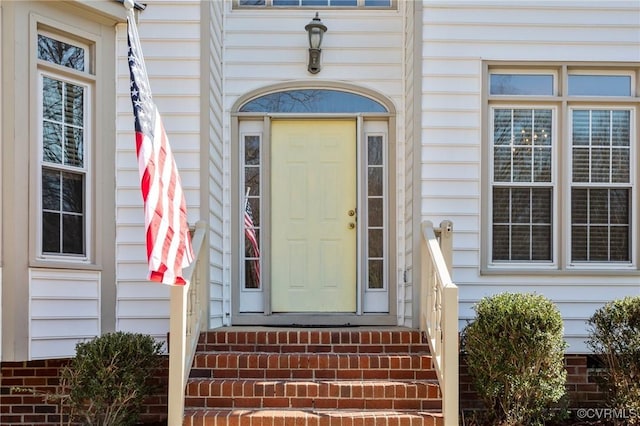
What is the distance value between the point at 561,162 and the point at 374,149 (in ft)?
5.40

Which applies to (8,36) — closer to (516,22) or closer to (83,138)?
(83,138)

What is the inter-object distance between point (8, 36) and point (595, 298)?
16.6ft

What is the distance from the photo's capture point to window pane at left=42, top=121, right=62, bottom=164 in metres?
4.48

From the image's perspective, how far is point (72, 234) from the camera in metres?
4.64

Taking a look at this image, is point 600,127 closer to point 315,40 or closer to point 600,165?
point 600,165

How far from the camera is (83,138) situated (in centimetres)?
475

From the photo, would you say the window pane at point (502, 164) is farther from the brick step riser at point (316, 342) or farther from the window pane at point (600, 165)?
the brick step riser at point (316, 342)

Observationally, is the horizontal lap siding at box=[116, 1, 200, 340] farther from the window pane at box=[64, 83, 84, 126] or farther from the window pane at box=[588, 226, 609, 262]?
the window pane at box=[588, 226, 609, 262]

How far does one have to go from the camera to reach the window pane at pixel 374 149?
553cm

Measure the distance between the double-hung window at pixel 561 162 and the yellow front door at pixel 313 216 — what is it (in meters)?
1.31

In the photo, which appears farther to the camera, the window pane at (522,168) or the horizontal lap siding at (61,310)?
the window pane at (522,168)

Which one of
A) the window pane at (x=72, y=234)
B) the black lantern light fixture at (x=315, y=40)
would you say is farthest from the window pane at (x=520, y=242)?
the window pane at (x=72, y=234)

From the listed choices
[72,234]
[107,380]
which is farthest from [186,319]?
[72,234]

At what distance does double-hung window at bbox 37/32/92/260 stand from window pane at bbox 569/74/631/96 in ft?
13.6
